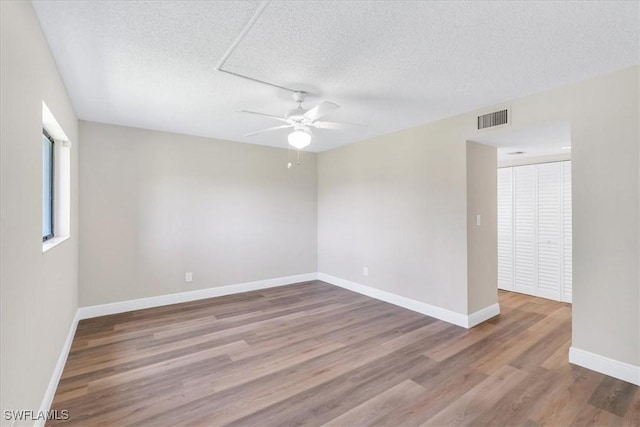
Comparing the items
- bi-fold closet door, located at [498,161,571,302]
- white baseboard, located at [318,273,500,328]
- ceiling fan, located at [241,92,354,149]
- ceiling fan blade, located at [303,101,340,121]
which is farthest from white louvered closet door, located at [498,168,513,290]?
ceiling fan blade, located at [303,101,340,121]

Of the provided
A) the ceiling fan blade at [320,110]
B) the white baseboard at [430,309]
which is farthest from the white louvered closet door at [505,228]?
the ceiling fan blade at [320,110]

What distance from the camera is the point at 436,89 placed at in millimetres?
2824

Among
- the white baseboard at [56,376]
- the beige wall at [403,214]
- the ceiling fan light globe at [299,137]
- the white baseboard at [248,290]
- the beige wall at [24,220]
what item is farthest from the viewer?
the beige wall at [403,214]

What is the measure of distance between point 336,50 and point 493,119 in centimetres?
209

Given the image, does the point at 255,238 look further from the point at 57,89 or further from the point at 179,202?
the point at 57,89

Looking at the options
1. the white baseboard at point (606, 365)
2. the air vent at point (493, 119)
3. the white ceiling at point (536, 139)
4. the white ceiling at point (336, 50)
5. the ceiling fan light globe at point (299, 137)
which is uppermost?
the white ceiling at point (336, 50)

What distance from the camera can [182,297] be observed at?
4.46m

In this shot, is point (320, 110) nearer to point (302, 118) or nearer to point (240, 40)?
point (302, 118)

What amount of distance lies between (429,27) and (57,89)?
285 centimetres

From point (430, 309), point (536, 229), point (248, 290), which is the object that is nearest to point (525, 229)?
point (536, 229)

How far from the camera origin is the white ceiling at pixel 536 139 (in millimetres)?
3096

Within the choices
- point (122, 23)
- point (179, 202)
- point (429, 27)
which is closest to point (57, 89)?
point (122, 23)
